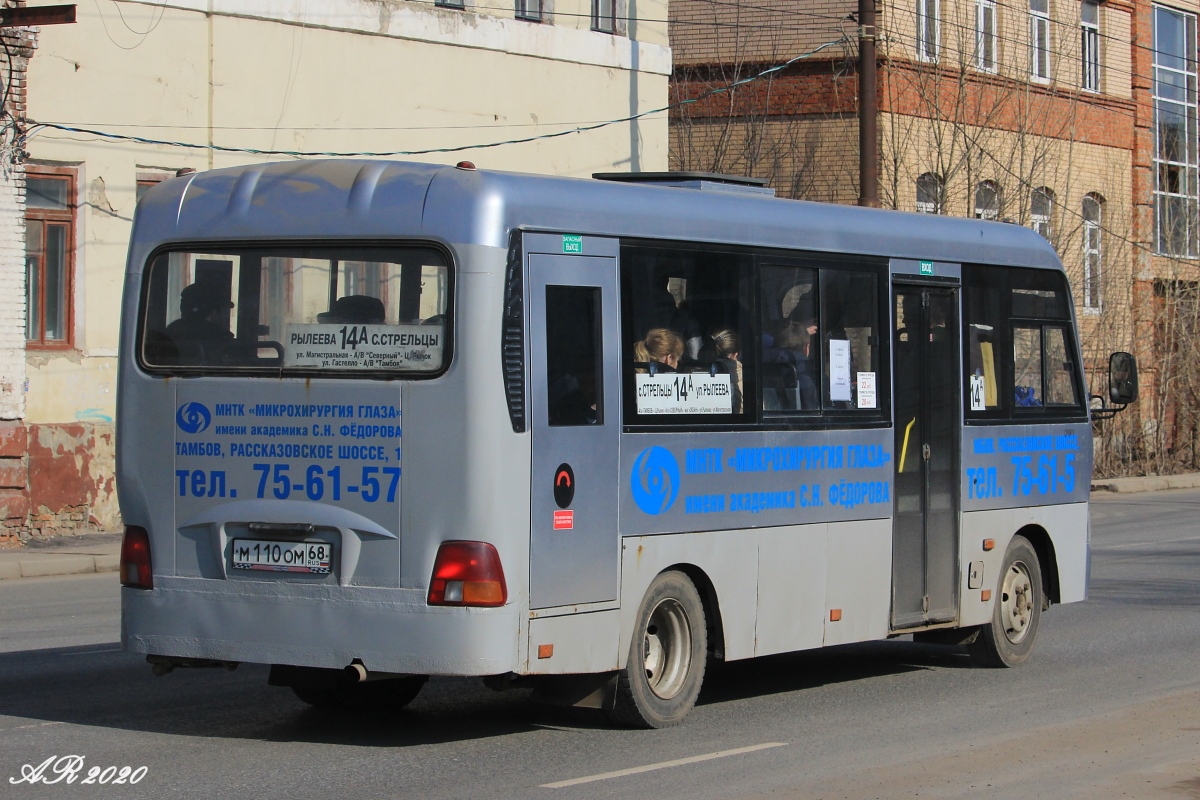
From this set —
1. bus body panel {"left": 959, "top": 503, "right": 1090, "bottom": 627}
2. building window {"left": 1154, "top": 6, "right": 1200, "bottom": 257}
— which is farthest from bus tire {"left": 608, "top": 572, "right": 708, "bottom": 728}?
building window {"left": 1154, "top": 6, "right": 1200, "bottom": 257}

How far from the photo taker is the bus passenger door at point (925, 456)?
10.6 meters

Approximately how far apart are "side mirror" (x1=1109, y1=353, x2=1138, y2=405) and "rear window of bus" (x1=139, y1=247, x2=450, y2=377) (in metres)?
5.93

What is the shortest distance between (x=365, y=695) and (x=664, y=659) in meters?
1.64

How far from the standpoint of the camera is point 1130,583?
637 inches

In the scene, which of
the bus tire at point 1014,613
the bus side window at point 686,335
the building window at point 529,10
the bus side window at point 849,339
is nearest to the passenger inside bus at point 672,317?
the bus side window at point 686,335

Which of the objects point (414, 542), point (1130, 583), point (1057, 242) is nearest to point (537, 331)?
point (414, 542)

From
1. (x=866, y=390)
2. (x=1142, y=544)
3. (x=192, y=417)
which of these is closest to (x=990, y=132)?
(x=1142, y=544)

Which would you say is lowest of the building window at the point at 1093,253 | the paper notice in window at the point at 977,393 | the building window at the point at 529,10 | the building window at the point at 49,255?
the paper notice in window at the point at 977,393

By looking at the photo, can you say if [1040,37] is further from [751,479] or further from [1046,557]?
[751,479]

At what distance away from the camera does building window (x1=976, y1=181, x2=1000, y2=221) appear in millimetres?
32188

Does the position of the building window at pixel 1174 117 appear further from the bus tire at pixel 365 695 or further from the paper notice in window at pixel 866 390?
the bus tire at pixel 365 695

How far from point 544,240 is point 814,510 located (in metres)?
2.61

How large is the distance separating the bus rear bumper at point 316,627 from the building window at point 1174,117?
32526 millimetres

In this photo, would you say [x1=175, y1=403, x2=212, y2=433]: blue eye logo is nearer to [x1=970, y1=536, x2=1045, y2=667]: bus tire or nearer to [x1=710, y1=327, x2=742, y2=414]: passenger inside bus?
[x1=710, y1=327, x2=742, y2=414]: passenger inside bus
